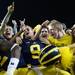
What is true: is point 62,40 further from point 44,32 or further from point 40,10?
point 40,10

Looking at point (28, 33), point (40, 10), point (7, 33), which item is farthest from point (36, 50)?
point (40, 10)

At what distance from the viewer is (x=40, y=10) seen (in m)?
6.95

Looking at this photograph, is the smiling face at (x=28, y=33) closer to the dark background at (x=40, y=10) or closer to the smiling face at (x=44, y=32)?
the smiling face at (x=44, y=32)

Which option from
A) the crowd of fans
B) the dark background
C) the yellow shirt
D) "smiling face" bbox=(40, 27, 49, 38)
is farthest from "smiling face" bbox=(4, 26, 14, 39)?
the dark background

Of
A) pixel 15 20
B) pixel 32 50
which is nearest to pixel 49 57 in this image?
pixel 32 50

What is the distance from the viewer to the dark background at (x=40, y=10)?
674 centimetres

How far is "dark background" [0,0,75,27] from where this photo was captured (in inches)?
265

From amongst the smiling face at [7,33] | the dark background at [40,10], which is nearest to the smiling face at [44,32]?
the smiling face at [7,33]

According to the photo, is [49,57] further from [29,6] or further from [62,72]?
[29,6]

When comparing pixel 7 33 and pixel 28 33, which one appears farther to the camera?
pixel 7 33

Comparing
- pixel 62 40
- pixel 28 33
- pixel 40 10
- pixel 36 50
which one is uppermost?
pixel 40 10

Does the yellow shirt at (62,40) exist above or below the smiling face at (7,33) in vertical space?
below

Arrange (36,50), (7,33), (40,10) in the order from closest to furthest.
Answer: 1. (36,50)
2. (7,33)
3. (40,10)

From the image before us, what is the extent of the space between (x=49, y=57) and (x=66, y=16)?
276 centimetres
